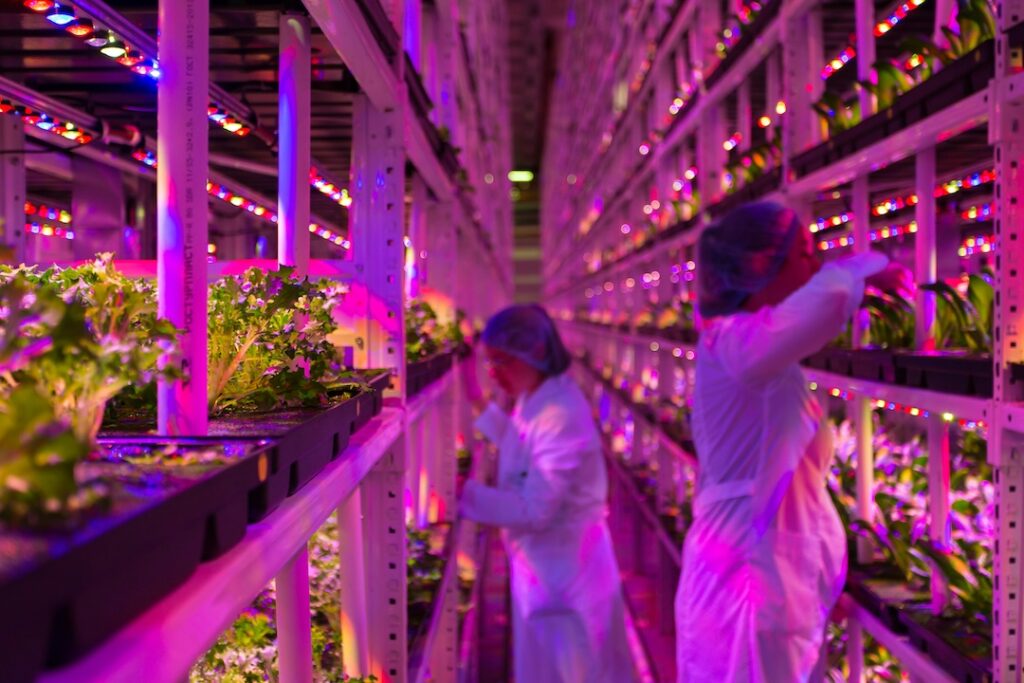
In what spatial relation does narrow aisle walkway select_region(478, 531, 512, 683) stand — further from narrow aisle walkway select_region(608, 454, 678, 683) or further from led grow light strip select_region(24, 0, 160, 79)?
led grow light strip select_region(24, 0, 160, 79)

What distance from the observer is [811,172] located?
3035 millimetres

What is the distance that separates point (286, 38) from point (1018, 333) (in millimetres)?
1545

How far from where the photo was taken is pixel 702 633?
2.47m

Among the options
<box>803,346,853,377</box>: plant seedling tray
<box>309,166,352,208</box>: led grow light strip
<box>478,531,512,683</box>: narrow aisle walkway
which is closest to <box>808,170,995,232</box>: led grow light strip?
<box>803,346,853,377</box>: plant seedling tray

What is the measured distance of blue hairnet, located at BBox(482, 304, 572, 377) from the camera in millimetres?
3236

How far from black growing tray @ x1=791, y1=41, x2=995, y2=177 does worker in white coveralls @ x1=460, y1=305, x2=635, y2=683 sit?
1125 millimetres

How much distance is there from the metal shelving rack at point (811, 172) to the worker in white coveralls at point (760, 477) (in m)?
0.24

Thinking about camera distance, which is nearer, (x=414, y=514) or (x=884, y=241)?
(x=414, y=514)

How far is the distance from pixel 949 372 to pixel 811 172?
1171 millimetres

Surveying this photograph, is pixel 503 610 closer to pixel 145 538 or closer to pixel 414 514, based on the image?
pixel 414 514

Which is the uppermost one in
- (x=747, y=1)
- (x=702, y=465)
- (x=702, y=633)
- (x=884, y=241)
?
(x=747, y=1)

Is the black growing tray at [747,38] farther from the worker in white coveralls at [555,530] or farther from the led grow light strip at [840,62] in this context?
the worker in white coveralls at [555,530]

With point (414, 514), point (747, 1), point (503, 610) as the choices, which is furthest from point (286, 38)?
point (503, 610)

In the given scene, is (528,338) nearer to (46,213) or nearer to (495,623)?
(46,213)
